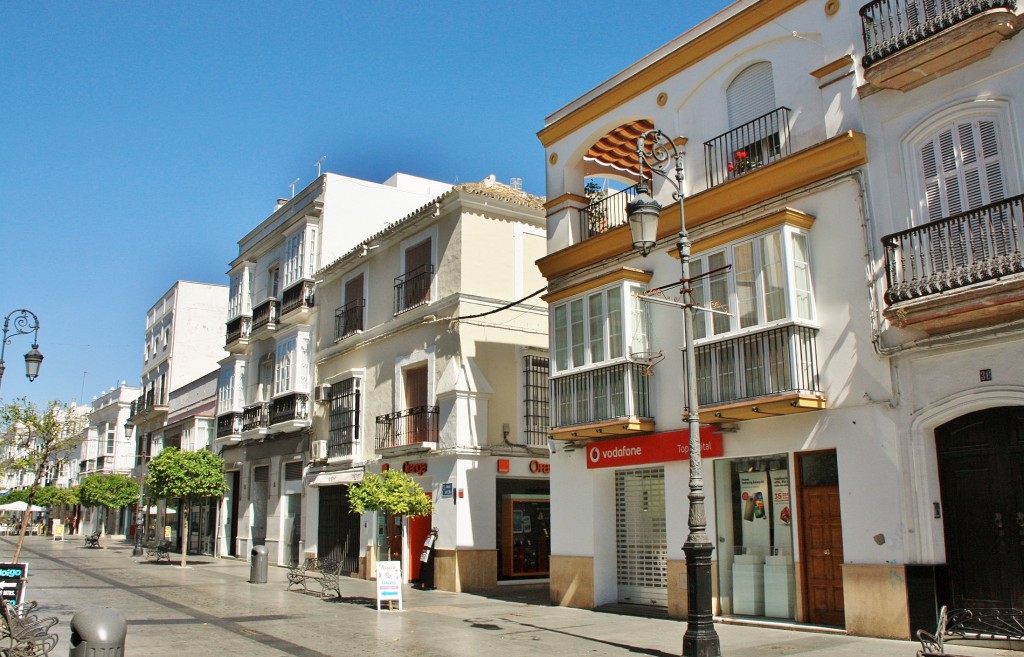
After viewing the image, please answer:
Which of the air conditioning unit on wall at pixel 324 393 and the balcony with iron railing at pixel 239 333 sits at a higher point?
the balcony with iron railing at pixel 239 333

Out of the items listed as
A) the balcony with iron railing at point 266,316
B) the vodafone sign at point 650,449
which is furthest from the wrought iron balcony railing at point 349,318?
the vodafone sign at point 650,449

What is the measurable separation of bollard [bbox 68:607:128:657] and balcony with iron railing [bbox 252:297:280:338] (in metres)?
22.6

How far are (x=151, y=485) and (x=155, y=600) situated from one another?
1334cm

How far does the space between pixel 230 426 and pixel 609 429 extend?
2171 cm

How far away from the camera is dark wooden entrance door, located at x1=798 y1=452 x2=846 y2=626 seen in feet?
41.1

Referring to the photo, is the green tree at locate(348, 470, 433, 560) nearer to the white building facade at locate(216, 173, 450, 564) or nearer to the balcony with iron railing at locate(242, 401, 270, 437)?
the white building facade at locate(216, 173, 450, 564)

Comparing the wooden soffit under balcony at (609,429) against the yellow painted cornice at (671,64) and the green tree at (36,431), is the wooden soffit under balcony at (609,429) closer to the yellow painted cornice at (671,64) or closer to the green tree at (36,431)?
the yellow painted cornice at (671,64)

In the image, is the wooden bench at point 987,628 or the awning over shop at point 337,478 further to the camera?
the awning over shop at point 337,478

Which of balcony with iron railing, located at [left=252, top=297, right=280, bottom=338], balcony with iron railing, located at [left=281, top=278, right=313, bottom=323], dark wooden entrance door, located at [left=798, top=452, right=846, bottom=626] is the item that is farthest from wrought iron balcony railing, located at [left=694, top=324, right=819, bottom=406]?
balcony with iron railing, located at [left=252, top=297, right=280, bottom=338]

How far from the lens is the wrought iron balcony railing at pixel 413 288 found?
73.9 feet

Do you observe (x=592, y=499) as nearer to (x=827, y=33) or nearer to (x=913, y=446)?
(x=913, y=446)

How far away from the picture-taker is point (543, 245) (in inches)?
905

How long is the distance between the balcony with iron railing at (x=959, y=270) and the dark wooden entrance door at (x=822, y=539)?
273 cm

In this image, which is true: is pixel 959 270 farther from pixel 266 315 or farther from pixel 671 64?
pixel 266 315
